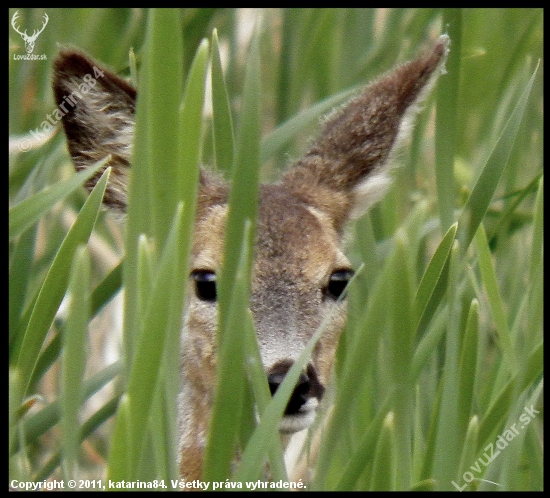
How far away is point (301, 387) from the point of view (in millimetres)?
2145

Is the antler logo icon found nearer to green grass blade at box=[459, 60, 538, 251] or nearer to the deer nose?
the deer nose

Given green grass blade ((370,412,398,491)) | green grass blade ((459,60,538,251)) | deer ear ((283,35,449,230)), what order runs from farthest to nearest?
1. deer ear ((283,35,449,230))
2. green grass blade ((459,60,538,251))
3. green grass blade ((370,412,398,491))

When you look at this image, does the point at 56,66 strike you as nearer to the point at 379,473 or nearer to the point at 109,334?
the point at 379,473

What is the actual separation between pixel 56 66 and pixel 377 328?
1311 millimetres

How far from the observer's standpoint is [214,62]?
2.04 meters

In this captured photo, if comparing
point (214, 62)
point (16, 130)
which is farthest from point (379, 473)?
point (16, 130)

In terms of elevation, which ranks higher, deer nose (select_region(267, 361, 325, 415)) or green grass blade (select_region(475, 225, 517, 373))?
green grass blade (select_region(475, 225, 517, 373))

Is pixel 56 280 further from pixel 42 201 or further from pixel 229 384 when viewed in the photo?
pixel 229 384

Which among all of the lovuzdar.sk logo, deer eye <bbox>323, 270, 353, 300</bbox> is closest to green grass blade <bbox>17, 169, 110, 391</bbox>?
deer eye <bbox>323, 270, 353, 300</bbox>

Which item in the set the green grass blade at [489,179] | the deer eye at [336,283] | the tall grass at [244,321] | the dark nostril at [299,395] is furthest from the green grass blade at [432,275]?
the deer eye at [336,283]

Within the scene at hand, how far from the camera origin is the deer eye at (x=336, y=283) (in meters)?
2.65

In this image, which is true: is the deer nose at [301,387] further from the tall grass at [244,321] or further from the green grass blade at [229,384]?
the green grass blade at [229,384]

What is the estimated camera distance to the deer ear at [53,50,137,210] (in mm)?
2279

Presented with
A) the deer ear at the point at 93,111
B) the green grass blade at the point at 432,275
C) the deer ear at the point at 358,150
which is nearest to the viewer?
the green grass blade at the point at 432,275
